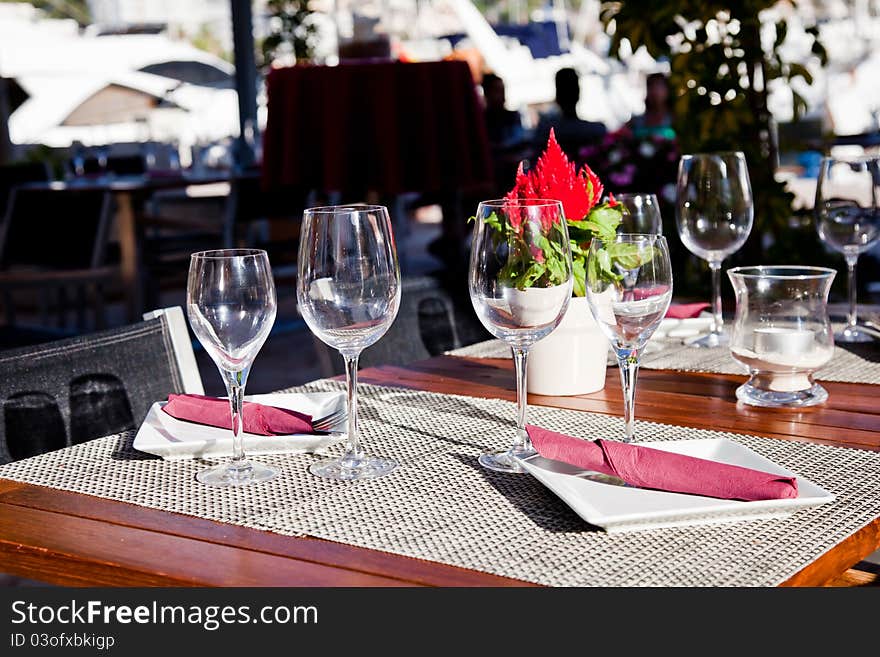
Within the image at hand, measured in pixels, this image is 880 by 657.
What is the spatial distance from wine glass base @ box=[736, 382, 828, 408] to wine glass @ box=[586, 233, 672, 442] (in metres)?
0.27

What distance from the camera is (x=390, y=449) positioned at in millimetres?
1096

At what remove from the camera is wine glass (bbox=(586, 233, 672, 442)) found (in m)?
1.02

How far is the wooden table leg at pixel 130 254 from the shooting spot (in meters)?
4.87

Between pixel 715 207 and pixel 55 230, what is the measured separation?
10.3 feet

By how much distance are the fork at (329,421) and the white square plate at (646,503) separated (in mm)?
239

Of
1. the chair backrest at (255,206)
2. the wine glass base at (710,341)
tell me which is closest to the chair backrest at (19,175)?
the chair backrest at (255,206)

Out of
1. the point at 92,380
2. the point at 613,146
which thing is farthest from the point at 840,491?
the point at 613,146

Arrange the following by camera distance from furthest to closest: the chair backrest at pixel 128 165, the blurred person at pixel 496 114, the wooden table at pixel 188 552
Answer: the blurred person at pixel 496 114 < the chair backrest at pixel 128 165 < the wooden table at pixel 188 552

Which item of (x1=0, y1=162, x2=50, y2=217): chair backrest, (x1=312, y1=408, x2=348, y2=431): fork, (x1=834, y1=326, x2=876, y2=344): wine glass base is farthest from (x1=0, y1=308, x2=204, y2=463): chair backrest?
(x1=0, y1=162, x2=50, y2=217): chair backrest

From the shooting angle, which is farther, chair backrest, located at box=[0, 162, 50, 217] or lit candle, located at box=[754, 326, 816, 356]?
chair backrest, located at box=[0, 162, 50, 217]

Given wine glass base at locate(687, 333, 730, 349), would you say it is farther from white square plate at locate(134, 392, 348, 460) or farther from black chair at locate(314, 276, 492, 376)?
white square plate at locate(134, 392, 348, 460)

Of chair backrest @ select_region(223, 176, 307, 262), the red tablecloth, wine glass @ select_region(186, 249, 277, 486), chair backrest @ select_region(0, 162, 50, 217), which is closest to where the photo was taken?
wine glass @ select_region(186, 249, 277, 486)

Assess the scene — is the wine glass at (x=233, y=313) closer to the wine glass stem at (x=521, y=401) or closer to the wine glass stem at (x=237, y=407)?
the wine glass stem at (x=237, y=407)

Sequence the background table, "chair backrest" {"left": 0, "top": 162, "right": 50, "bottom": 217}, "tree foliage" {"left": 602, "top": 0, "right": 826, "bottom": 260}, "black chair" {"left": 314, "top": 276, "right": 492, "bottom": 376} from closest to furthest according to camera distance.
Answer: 1. "black chair" {"left": 314, "top": 276, "right": 492, "bottom": 376}
2. "tree foliage" {"left": 602, "top": 0, "right": 826, "bottom": 260}
3. the background table
4. "chair backrest" {"left": 0, "top": 162, "right": 50, "bottom": 217}
